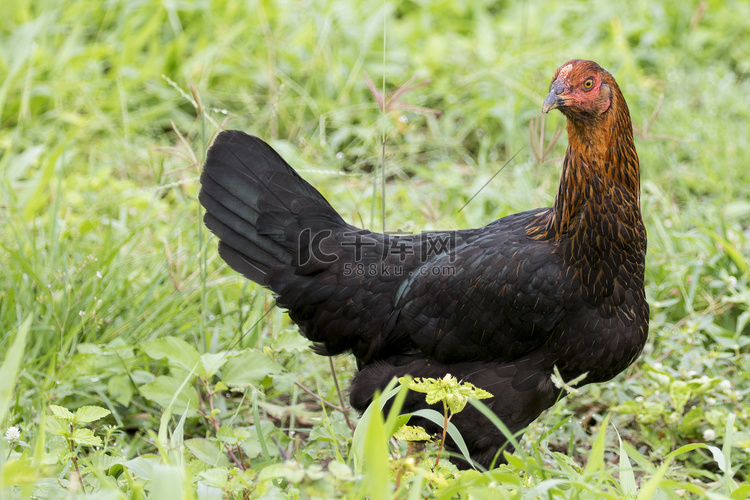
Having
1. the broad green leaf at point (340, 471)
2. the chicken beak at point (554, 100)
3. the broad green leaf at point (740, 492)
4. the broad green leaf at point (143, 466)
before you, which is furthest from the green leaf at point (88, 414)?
the broad green leaf at point (740, 492)

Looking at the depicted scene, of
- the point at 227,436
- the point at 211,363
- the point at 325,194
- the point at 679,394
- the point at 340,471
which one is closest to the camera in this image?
the point at 340,471

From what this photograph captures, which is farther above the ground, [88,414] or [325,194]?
[325,194]

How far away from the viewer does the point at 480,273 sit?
2723mm

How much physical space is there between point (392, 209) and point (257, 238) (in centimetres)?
144

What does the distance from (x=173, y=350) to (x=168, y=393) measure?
0.18m

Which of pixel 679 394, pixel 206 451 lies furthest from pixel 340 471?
pixel 679 394

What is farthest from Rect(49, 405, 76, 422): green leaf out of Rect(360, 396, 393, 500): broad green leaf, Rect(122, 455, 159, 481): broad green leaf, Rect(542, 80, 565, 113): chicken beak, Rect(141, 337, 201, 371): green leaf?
Rect(542, 80, 565, 113): chicken beak

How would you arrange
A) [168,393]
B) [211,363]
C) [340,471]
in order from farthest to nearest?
[168,393] → [211,363] → [340,471]

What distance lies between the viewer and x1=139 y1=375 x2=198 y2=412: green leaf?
9.16 feet

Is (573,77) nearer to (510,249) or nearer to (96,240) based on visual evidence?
(510,249)

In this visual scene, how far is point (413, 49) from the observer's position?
6.05 metres

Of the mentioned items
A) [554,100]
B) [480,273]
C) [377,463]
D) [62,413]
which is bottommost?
[62,413]

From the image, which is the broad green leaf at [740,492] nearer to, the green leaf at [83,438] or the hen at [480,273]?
the hen at [480,273]

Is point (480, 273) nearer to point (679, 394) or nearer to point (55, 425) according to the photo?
point (679, 394)
